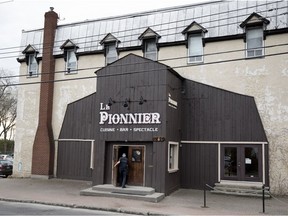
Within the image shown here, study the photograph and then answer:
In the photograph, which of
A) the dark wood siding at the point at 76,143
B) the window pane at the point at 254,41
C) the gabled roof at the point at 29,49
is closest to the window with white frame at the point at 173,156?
the dark wood siding at the point at 76,143

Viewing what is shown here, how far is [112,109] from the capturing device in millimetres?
17656

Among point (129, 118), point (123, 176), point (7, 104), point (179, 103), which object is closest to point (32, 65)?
point (129, 118)

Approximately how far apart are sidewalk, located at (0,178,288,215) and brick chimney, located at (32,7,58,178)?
13.4 ft

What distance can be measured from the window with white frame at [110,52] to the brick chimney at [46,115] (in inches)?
167

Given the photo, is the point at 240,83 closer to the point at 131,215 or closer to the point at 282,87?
the point at 282,87

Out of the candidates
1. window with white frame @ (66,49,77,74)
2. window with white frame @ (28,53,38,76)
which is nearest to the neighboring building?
window with white frame @ (66,49,77,74)

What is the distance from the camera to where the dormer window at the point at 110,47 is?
22047 millimetres

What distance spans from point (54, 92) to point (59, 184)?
7144mm

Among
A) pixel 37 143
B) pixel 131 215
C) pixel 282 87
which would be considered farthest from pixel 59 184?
pixel 282 87

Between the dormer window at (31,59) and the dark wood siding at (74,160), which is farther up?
the dormer window at (31,59)

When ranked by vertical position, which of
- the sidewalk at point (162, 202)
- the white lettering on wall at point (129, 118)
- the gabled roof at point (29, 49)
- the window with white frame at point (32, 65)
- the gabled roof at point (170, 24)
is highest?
the gabled roof at point (170, 24)

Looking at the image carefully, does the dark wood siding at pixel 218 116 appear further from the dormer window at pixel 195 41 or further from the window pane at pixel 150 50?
the window pane at pixel 150 50

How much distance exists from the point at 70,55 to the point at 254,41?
12.8 metres

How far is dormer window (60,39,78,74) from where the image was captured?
918 inches
